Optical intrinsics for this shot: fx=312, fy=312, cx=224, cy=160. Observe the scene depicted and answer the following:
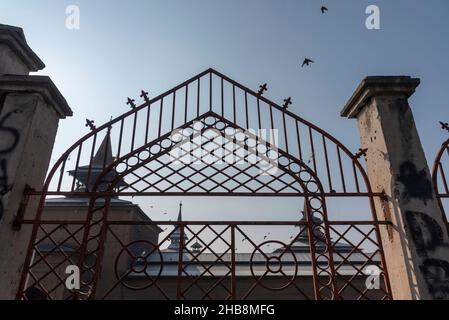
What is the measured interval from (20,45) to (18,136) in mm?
1256

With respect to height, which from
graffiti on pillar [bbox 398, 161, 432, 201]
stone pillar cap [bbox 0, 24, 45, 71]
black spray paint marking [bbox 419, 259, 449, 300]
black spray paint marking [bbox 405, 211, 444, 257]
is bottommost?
black spray paint marking [bbox 419, 259, 449, 300]

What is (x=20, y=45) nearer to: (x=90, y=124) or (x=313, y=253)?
(x=90, y=124)

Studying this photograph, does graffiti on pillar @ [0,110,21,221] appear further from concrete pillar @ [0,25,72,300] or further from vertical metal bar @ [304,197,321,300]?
vertical metal bar @ [304,197,321,300]

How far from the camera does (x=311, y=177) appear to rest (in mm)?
3775

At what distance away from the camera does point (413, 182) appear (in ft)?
10.8

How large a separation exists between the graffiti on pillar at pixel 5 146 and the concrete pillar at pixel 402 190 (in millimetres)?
3988

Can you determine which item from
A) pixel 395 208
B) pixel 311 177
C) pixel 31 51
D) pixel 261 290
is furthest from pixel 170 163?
pixel 261 290

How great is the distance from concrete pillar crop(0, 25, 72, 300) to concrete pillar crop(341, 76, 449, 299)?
12.5 feet

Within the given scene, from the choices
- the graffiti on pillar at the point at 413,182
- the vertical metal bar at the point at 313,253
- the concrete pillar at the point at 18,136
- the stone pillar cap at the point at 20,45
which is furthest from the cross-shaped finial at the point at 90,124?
the graffiti on pillar at the point at 413,182

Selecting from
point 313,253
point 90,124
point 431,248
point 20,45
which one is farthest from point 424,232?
point 20,45

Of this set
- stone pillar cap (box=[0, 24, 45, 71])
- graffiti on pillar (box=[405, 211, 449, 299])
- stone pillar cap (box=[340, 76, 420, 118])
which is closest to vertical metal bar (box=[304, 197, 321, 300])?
graffiti on pillar (box=[405, 211, 449, 299])

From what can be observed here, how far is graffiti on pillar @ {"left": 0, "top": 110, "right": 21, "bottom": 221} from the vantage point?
127 inches
